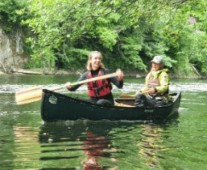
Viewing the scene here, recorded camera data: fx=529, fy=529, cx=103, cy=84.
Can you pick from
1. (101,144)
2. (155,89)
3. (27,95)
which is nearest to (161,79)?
(155,89)

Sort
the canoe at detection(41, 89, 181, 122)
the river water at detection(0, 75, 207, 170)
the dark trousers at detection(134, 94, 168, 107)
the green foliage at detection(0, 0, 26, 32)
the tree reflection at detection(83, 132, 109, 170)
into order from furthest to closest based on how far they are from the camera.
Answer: the green foliage at detection(0, 0, 26, 32) → the dark trousers at detection(134, 94, 168, 107) → the canoe at detection(41, 89, 181, 122) → the river water at detection(0, 75, 207, 170) → the tree reflection at detection(83, 132, 109, 170)

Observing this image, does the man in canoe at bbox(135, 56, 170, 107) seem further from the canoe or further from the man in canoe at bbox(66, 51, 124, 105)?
the man in canoe at bbox(66, 51, 124, 105)

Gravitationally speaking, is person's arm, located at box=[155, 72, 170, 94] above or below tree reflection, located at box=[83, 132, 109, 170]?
above

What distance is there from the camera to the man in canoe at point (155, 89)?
12773mm

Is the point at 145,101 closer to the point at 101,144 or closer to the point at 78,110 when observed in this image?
the point at 78,110

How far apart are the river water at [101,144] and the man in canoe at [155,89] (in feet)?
2.24

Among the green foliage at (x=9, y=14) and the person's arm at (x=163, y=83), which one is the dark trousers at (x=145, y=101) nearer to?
the person's arm at (x=163, y=83)

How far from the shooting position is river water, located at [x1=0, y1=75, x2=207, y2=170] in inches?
283

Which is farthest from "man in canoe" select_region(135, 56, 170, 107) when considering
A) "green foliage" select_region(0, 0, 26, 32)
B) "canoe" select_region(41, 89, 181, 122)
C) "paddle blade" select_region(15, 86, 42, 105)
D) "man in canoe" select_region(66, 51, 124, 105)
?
"green foliage" select_region(0, 0, 26, 32)

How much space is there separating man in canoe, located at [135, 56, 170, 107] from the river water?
2.24ft

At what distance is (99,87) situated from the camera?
11578 mm

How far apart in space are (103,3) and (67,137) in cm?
331

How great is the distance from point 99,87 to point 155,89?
182 centimetres

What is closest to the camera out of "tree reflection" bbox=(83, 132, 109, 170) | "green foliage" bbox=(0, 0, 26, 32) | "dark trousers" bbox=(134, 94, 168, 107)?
"tree reflection" bbox=(83, 132, 109, 170)
